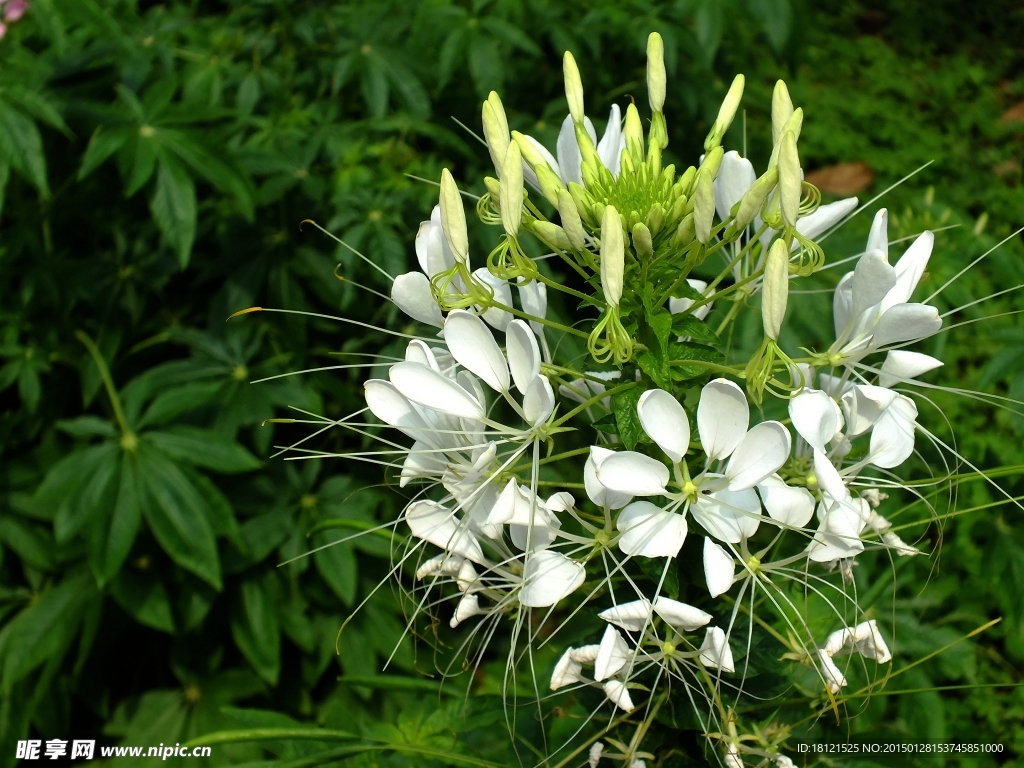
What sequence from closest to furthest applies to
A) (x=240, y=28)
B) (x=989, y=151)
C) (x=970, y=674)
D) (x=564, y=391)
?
1. (x=564, y=391)
2. (x=970, y=674)
3. (x=240, y=28)
4. (x=989, y=151)

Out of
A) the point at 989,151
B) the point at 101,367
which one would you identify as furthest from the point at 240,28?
the point at 989,151

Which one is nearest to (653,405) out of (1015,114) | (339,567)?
(339,567)

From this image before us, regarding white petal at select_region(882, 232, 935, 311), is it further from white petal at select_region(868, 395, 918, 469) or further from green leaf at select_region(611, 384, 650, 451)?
green leaf at select_region(611, 384, 650, 451)

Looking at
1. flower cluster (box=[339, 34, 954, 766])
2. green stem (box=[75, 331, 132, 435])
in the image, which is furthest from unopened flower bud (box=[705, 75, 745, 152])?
green stem (box=[75, 331, 132, 435])

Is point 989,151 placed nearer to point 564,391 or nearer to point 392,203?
point 392,203

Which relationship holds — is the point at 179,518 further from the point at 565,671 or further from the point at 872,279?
the point at 872,279

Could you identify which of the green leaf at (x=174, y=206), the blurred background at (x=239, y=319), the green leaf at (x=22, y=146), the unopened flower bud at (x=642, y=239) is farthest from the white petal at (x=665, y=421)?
the green leaf at (x=22, y=146)

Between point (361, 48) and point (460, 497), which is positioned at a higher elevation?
point (361, 48)
